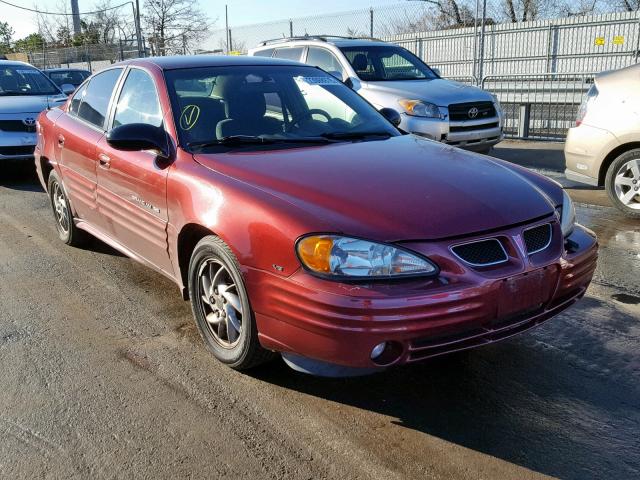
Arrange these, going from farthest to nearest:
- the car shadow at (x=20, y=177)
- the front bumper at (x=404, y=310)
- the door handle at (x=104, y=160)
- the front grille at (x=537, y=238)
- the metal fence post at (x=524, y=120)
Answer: the metal fence post at (x=524, y=120)
the car shadow at (x=20, y=177)
the door handle at (x=104, y=160)
the front grille at (x=537, y=238)
the front bumper at (x=404, y=310)

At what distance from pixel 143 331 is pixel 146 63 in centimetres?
181

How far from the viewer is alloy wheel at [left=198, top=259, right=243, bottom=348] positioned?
10.8 ft

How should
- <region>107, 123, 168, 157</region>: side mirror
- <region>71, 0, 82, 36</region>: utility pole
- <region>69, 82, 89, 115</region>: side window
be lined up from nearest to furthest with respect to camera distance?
<region>107, 123, 168, 157</region>: side mirror
<region>69, 82, 89, 115</region>: side window
<region>71, 0, 82, 36</region>: utility pole

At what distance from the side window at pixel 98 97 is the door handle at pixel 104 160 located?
33 centimetres

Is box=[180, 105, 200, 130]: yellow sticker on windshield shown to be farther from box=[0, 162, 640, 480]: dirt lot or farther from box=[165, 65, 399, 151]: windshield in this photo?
box=[0, 162, 640, 480]: dirt lot

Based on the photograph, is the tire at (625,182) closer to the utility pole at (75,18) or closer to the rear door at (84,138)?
the rear door at (84,138)

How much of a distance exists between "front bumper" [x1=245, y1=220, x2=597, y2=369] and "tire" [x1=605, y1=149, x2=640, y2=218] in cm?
396

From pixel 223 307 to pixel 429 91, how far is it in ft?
20.5

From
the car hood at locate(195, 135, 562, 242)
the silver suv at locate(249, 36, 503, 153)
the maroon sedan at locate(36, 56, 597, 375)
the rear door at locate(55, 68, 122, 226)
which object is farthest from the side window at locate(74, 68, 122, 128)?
the silver suv at locate(249, 36, 503, 153)

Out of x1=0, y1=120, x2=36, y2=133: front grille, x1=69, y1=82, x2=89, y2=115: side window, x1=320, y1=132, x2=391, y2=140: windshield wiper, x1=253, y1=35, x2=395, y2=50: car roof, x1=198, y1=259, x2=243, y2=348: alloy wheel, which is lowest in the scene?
x1=198, y1=259, x2=243, y2=348: alloy wheel

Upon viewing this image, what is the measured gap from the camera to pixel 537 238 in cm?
302

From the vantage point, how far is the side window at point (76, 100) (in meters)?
5.29

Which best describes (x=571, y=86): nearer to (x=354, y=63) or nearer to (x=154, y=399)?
(x=354, y=63)

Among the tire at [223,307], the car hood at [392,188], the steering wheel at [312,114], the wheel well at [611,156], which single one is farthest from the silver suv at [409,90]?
the tire at [223,307]
